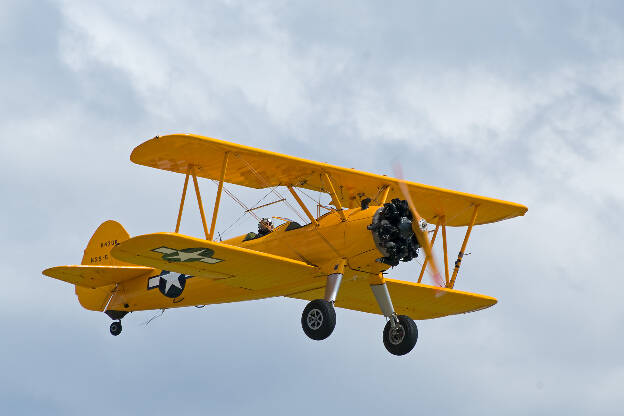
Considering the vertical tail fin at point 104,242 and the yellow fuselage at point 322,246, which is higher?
the vertical tail fin at point 104,242

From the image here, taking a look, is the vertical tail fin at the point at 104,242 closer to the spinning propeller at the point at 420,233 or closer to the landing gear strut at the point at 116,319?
the landing gear strut at the point at 116,319

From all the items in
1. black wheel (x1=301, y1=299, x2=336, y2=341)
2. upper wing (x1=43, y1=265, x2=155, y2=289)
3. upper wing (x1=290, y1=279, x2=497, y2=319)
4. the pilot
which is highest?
the pilot

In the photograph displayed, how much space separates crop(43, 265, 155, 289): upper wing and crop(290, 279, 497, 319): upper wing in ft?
12.8

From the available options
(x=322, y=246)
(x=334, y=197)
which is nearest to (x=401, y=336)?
(x=322, y=246)

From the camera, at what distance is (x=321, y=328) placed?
19.1 m

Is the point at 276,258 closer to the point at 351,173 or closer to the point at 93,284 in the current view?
the point at 351,173

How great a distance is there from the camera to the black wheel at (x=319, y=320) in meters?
19.1

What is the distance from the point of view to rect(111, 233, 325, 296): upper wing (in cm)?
1877

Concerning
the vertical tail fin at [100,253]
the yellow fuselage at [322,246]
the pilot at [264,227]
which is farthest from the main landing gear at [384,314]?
the vertical tail fin at [100,253]

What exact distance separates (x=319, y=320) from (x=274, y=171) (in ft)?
10.00

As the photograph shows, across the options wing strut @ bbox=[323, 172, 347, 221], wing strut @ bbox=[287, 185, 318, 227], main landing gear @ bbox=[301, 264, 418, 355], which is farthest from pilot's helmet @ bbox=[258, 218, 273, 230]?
main landing gear @ bbox=[301, 264, 418, 355]

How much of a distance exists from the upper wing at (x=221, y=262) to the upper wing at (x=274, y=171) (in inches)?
68.3

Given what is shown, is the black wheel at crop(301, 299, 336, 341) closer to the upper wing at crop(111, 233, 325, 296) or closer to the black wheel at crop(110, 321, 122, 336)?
the upper wing at crop(111, 233, 325, 296)

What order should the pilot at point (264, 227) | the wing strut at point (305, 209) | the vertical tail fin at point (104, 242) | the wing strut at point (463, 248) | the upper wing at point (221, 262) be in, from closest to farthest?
the upper wing at point (221, 262) → the wing strut at point (305, 209) → the pilot at point (264, 227) → the wing strut at point (463, 248) → the vertical tail fin at point (104, 242)
